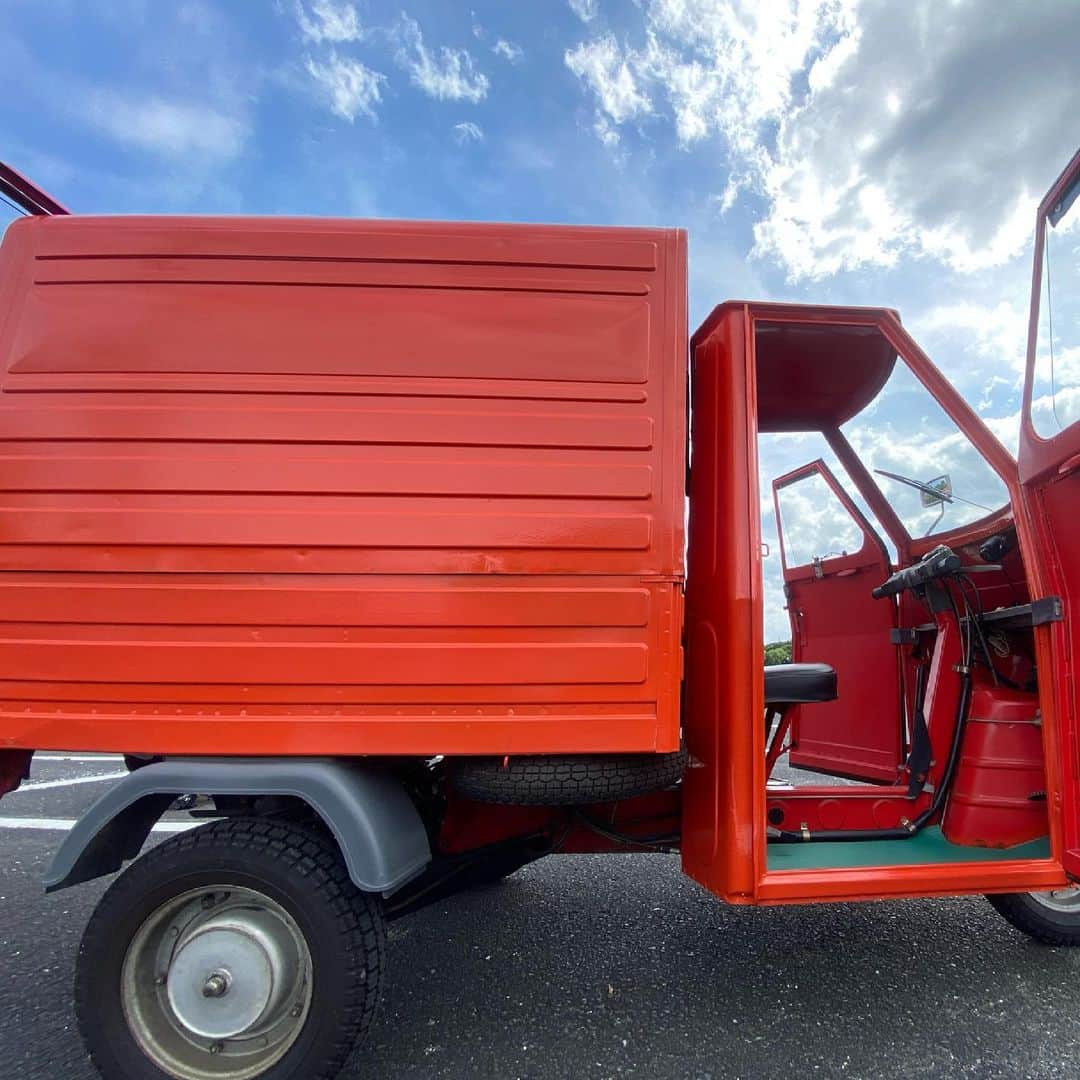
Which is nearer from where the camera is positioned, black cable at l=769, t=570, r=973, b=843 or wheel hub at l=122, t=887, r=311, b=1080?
wheel hub at l=122, t=887, r=311, b=1080

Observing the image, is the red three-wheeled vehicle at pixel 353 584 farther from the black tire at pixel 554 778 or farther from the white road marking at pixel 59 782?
the white road marking at pixel 59 782

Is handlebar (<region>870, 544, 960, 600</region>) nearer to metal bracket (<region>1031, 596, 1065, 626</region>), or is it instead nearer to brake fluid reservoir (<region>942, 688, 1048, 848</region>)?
metal bracket (<region>1031, 596, 1065, 626</region>)

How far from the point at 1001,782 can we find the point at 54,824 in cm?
559

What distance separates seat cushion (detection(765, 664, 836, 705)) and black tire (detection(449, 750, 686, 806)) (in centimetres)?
76

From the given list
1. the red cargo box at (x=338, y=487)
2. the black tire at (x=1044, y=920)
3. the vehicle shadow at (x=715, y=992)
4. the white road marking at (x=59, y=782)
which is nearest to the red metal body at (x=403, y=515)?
the red cargo box at (x=338, y=487)

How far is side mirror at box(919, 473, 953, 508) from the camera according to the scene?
2553 millimetres

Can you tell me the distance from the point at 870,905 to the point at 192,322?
360cm

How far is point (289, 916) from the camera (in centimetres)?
171

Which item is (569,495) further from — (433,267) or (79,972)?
(79,972)

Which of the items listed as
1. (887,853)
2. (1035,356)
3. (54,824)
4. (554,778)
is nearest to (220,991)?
(554,778)

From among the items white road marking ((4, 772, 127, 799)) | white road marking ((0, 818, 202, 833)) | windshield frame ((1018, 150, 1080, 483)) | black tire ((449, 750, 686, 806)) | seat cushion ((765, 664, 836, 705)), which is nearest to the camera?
black tire ((449, 750, 686, 806))

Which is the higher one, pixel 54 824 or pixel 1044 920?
pixel 1044 920

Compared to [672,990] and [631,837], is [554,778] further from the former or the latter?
[672,990]

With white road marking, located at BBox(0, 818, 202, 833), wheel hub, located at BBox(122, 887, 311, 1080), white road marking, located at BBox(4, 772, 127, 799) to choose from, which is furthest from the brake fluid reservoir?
white road marking, located at BBox(4, 772, 127, 799)
